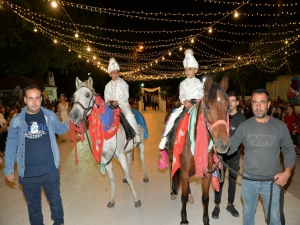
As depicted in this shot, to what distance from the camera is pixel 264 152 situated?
2.67 meters

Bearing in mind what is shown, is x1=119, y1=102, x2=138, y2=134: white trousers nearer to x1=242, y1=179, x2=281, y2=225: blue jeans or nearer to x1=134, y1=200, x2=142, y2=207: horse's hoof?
x1=134, y1=200, x2=142, y2=207: horse's hoof

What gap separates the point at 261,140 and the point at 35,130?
2782 mm

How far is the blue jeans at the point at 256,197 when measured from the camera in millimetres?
2646

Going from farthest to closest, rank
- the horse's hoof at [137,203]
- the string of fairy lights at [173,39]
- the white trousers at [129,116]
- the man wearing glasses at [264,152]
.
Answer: the string of fairy lights at [173,39] < the white trousers at [129,116] < the horse's hoof at [137,203] < the man wearing glasses at [264,152]

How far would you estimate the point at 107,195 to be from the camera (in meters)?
4.88

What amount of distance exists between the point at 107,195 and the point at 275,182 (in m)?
3.38

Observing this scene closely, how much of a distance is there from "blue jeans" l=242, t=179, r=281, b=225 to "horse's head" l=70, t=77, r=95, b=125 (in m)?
2.45

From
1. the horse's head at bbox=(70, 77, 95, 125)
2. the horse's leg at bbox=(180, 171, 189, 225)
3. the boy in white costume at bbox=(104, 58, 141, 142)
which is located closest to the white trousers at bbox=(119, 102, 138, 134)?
the boy in white costume at bbox=(104, 58, 141, 142)

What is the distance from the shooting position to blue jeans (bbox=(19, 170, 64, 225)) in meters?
3.04

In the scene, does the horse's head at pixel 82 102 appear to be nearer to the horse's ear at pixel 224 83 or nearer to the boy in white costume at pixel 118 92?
the boy in white costume at pixel 118 92

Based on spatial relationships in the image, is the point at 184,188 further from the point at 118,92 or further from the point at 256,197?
the point at 118,92

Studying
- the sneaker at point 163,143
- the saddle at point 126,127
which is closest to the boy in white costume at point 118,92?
the saddle at point 126,127

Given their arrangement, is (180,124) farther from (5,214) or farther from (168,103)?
(168,103)

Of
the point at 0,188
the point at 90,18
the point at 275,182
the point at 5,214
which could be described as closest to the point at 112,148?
the point at 5,214
